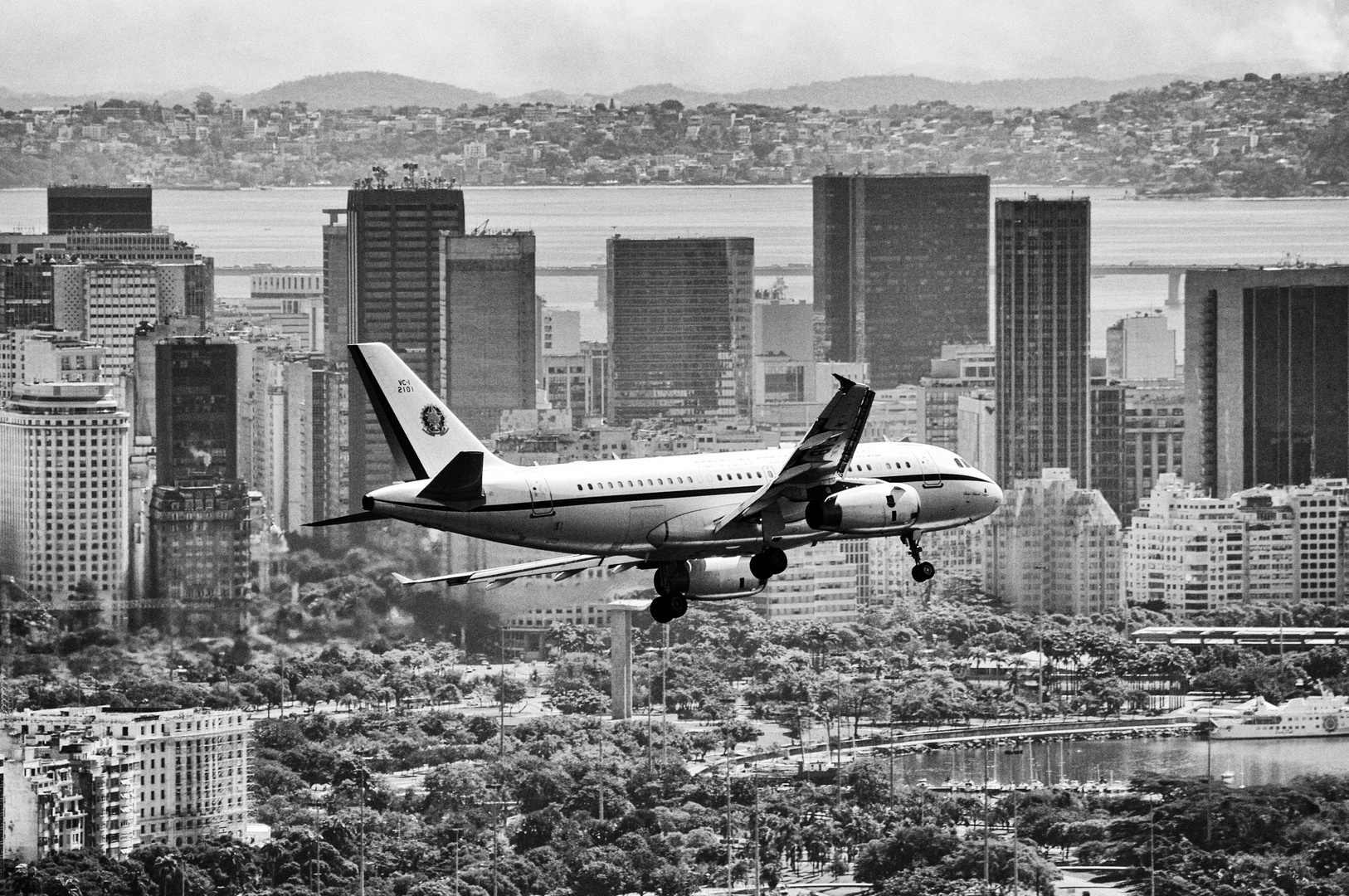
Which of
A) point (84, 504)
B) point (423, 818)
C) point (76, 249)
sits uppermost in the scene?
point (76, 249)

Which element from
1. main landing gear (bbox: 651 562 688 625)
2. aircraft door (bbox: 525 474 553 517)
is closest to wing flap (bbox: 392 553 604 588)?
main landing gear (bbox: 651 562 688 625)

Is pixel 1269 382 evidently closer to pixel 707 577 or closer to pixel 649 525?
pixel 707 577

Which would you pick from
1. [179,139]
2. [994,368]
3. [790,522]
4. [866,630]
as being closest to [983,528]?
[866,630]

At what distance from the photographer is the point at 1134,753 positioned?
401 ft

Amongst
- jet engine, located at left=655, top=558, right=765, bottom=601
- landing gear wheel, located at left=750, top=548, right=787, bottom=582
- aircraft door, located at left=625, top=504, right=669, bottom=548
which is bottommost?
jet engine, located at left=655, top=558, right=765, bottom=601

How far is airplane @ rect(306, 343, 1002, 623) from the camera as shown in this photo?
125ft

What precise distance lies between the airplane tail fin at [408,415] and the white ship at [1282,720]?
291 feet

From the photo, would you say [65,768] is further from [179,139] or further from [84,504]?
[179,139]

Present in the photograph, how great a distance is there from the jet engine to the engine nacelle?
1.86 metres

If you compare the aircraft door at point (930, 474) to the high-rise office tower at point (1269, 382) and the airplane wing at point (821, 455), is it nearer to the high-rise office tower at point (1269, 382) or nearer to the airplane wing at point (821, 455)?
the airplane wing at point (821, 455)

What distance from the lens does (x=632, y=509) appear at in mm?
39375

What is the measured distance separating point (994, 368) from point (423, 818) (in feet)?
318

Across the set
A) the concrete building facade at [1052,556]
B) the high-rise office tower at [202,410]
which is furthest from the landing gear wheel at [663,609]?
the high-rise office tower at [202,410]

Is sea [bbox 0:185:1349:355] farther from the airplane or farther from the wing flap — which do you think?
the airplane
